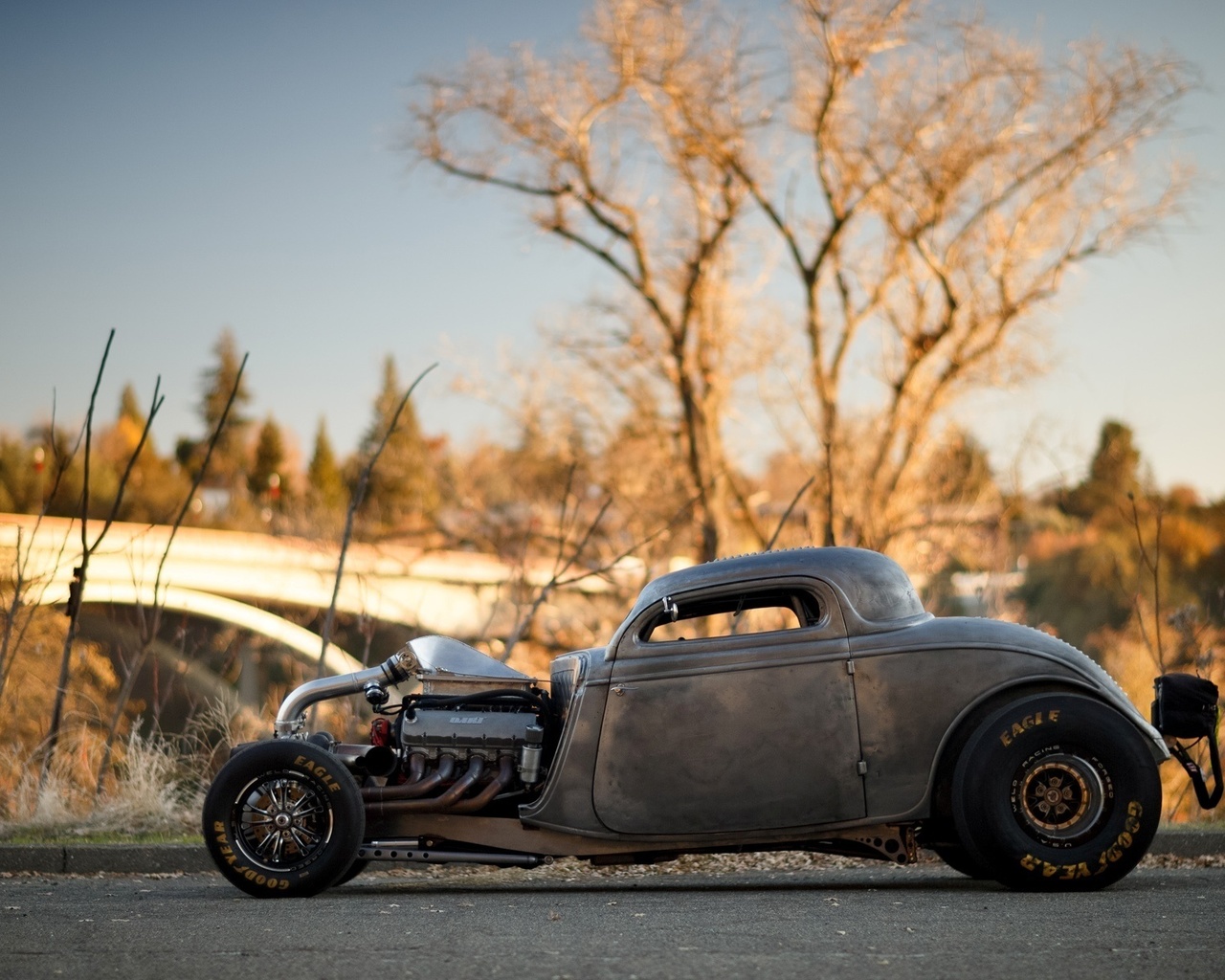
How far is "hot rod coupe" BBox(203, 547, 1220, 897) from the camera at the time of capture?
6.45 meters

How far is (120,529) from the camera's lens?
30.0 metres

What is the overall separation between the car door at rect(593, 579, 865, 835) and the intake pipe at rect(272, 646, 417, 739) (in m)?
1.16

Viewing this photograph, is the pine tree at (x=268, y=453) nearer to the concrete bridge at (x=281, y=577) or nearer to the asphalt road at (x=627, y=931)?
the concrete bridge at (x=281, y=577)

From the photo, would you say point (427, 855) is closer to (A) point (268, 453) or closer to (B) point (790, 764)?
(B) point (790, 764)

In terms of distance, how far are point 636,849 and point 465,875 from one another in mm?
1985

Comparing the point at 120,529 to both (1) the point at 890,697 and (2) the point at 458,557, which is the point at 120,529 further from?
(1) the point at 890,697

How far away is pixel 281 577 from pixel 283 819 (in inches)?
1007

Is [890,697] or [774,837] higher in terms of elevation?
[890,697]

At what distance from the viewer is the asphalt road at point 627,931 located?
4582 mm

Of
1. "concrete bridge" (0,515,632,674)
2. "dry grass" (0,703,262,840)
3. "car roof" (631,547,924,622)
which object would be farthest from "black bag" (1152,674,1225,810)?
"concrete bridge" (0,515,632,674)

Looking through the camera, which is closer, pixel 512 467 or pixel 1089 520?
Result: pixel 512 467

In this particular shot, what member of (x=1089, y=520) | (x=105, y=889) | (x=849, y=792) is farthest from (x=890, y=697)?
(x=1089, y=520)

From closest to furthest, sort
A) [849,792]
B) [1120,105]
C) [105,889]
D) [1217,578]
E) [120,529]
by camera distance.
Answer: [849,792] < [105,889] < [1120,105] < [120,529] < [1217,578]

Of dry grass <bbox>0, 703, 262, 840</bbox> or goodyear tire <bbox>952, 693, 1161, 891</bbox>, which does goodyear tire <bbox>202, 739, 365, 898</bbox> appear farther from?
goodyear tire <bbox>952, 693, 1161, 891</bbox>
